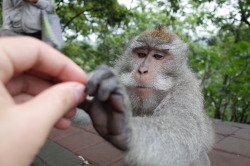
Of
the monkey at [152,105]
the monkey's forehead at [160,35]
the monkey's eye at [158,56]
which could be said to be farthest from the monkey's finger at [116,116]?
the monkey's forehead at [160,35]

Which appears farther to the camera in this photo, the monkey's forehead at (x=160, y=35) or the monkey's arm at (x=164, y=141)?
the monkey's forehead at (x=160, y=35)

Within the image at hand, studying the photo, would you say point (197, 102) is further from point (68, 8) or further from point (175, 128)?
point (68, 8)

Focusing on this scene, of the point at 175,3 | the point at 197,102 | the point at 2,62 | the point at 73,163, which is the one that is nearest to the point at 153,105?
the point at 197,102

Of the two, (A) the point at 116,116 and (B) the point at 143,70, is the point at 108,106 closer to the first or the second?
(A) the point at 116,116

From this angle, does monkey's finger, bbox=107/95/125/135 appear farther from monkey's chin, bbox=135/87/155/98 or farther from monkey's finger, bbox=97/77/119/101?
monkey's chin, bbox=135/87/155/98

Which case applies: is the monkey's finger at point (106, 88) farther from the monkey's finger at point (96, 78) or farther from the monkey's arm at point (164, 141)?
the monkey's arm at point (164, 141)

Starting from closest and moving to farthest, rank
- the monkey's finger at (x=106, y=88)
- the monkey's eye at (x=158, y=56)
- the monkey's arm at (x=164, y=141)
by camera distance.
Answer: the monkey's finger at (x=106, y=88) < the monkey's arm at (x=164, y=141) < the monkey's eye at (x=158, y=56)

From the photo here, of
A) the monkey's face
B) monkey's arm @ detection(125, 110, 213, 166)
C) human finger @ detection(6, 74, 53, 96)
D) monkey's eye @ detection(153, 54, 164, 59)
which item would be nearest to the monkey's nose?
the monkey's face

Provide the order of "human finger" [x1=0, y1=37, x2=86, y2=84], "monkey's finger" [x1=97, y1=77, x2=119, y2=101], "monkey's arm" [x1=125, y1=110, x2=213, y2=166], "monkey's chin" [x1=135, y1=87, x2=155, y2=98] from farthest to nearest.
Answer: "monkey's chin" [x1=135, y1=87, x2=155, y2=98] → "monkey's arm" [x1=125, y1=110, x2=213, y2=166] → "monkey's finger" [x1=97, y1=77, x2=119, y2=101] → "human finger" [x1=0, y1=37, x2=86, y2=84]
